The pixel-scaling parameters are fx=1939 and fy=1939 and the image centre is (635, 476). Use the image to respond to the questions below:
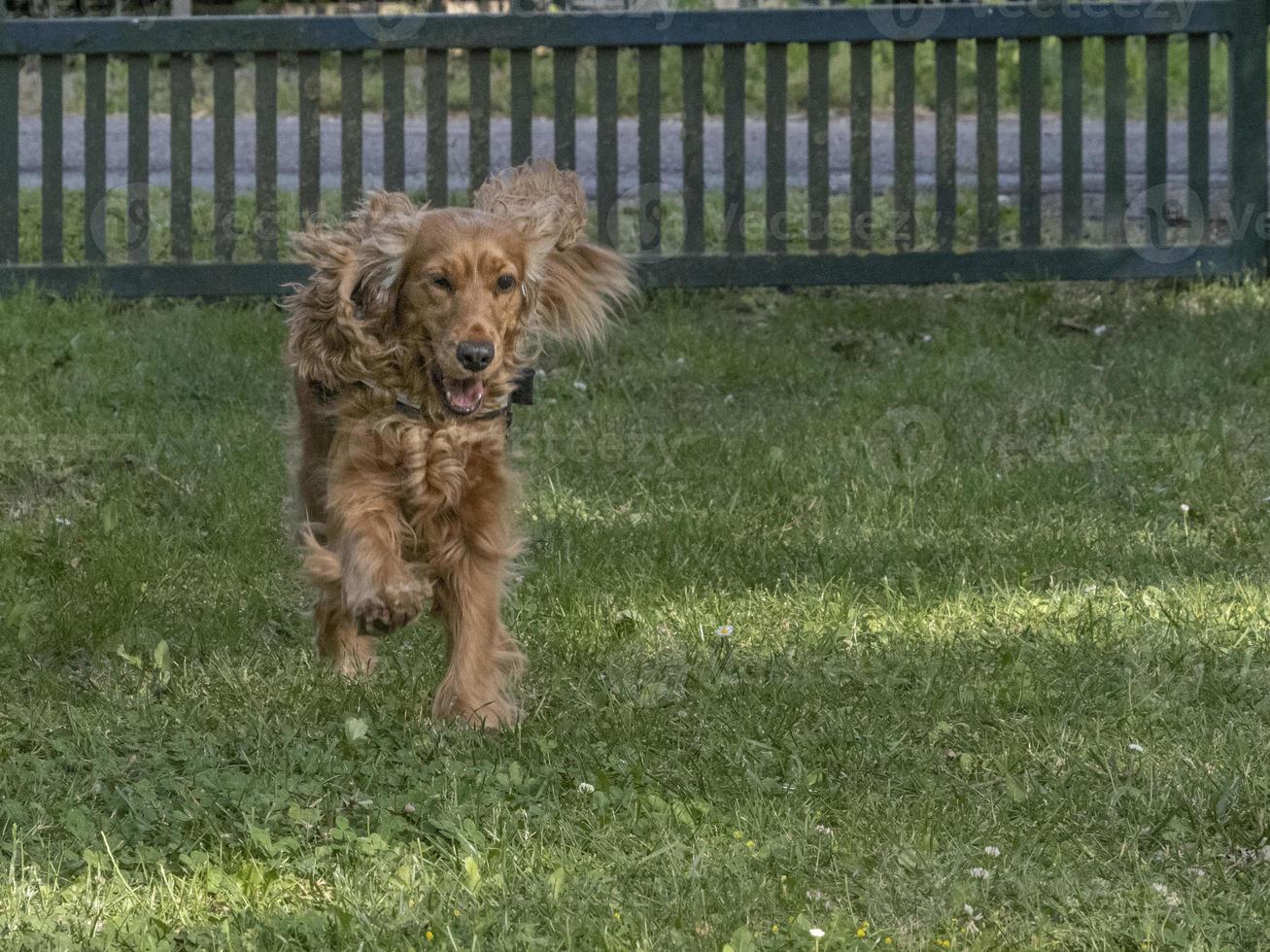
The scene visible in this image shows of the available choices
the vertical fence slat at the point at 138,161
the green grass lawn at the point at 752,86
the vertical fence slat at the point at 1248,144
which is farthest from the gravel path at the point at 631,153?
the vertical fence slat at the point at 138,161

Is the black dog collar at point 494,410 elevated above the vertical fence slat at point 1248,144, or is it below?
below

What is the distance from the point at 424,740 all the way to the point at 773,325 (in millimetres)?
4057

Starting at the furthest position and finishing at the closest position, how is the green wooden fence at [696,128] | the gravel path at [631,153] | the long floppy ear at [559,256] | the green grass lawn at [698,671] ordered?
the gravel path at [631,153] < the green wooden fence at [696,128] < the long floppy ear at [559,256] < the green grass lawn at [698,671]

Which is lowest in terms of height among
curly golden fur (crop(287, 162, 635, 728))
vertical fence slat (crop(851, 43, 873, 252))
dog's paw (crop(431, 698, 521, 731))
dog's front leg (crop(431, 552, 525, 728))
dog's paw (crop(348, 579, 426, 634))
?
dog's paw (crop(431, 698, 521, 731))

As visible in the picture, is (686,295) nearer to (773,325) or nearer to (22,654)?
(773,325)

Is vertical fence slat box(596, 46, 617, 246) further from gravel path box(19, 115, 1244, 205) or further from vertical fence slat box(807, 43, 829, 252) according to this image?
gravel path box(19, 115, 1244, 205)

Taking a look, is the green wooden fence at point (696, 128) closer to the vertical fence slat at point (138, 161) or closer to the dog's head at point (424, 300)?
the vertical fence slat at point (138, 161)

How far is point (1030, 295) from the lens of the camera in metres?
7.59

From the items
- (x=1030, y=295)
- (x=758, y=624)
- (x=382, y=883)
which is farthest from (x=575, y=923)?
(x=1030, y=295)

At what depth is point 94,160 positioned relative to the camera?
7.54 meters

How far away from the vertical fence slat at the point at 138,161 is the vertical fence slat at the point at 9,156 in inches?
16.9

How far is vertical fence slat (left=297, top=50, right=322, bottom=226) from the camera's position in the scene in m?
Answer: 7.50

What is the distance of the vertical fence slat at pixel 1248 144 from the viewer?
7578 millimetres

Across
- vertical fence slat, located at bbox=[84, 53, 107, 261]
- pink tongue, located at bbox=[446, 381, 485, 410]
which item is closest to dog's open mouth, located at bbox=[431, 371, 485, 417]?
pink tongue, located at bbox=[446, 381, 485, 410]
